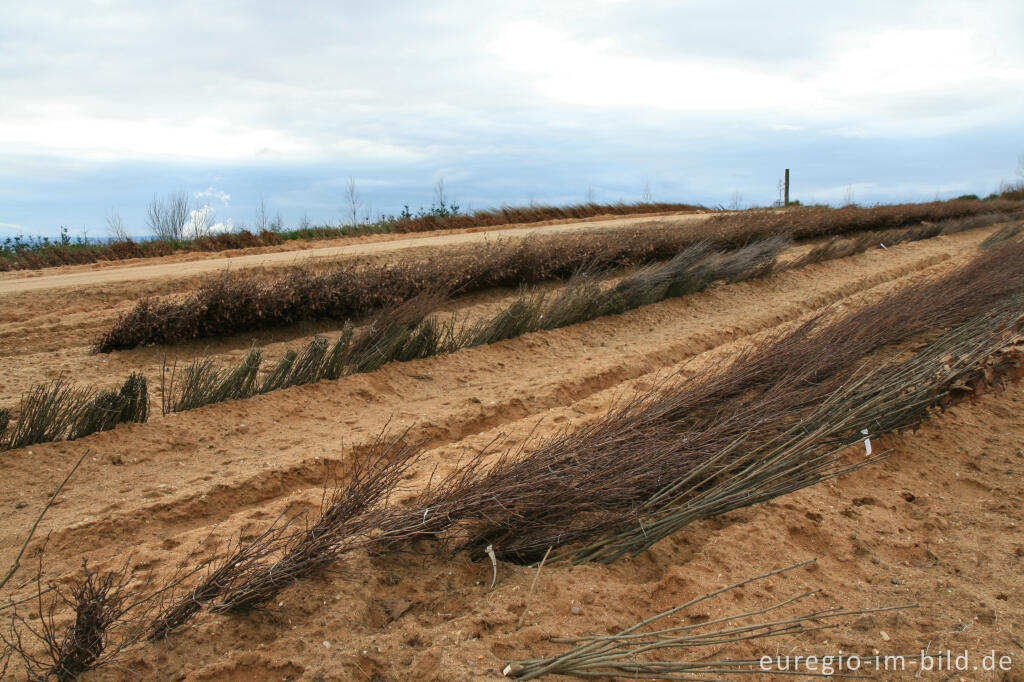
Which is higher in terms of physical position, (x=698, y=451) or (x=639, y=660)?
(x=698, y=451)

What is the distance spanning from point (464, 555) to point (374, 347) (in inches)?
132

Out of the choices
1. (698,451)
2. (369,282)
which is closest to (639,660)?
(698,451)

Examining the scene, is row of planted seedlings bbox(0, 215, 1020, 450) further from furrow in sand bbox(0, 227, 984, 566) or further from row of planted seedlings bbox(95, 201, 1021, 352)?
row of planted seedlings bbox(95, 201, 1021, 352)

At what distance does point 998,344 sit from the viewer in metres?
4.47

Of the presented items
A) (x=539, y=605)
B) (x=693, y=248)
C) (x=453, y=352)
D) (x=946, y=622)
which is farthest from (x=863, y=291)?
(x=539, y=605)

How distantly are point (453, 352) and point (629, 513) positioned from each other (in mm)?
3872

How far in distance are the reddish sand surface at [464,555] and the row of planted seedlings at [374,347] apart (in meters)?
0.13

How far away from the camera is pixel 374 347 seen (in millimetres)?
5840

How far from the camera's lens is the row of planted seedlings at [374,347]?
4336 mm

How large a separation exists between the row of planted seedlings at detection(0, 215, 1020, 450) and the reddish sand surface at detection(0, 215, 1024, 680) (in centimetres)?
13

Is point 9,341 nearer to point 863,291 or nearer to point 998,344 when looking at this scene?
point 998,344

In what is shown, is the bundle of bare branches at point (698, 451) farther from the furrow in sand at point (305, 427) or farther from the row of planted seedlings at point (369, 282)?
the row of planted seedlings at point (369, 282)

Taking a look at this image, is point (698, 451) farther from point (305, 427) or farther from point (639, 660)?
point (305, 427)

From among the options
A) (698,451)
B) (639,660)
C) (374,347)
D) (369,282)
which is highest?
(369,282)
